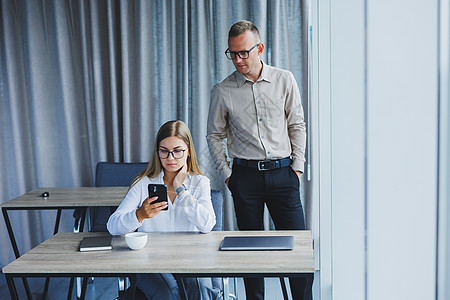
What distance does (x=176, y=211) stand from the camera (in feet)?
7.72

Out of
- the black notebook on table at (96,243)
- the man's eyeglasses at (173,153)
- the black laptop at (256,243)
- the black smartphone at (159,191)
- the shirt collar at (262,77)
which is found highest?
the shirt collar at (262,77)

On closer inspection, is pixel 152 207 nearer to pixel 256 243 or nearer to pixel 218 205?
pixel 256 243

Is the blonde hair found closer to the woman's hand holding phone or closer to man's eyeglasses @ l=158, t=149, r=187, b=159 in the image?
man's eyeglasses @ l=158, t=149, r=187, b=159

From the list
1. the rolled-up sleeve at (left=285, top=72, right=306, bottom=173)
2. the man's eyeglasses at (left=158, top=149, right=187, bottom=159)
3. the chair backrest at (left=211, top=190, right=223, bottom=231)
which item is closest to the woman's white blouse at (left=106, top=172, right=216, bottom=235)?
the man's eyeglasses at (left=158, top=149, right=187, bottom=159)

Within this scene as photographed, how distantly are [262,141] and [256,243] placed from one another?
0.79 metres

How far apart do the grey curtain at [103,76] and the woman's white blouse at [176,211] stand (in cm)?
168

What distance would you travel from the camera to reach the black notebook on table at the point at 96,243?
2.04 meters

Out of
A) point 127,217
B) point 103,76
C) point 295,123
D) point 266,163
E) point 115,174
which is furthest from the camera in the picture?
point 103,76

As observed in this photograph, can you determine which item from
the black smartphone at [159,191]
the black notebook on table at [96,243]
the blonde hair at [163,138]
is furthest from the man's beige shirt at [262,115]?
the black notebook on table at [96,243]

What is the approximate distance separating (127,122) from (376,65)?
11.3 ft

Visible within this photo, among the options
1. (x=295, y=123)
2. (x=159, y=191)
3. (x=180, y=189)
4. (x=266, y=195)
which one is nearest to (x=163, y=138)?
(x=180, y=189)

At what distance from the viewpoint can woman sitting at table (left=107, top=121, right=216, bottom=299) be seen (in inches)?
87.7

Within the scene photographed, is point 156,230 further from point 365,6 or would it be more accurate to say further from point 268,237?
point 365,6

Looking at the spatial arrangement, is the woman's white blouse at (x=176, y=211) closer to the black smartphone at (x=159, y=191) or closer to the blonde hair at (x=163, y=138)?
the blonde hair at (x=163, y=138)
